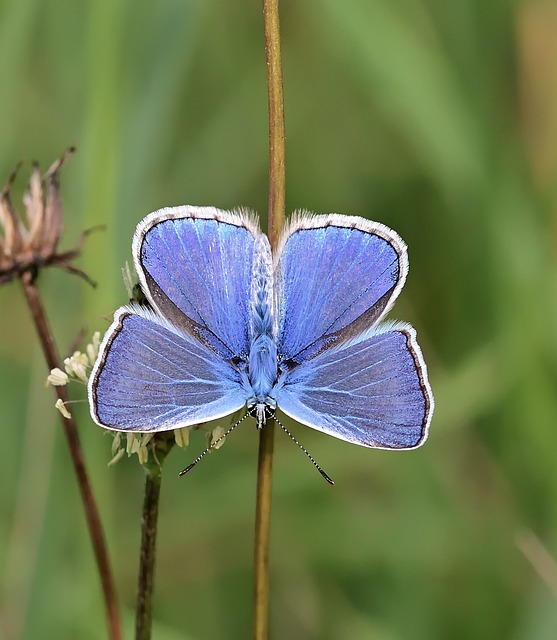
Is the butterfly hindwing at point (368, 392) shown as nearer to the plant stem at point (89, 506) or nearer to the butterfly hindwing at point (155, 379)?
the butterfly hindwing at point (155, 379)

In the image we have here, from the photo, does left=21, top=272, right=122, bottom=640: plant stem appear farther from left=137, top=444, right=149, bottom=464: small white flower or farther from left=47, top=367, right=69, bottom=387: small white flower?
left=137, top=444, right=149, bottom=464: small white flower

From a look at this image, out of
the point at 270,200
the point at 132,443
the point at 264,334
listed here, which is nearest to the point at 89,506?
the point at 132,443

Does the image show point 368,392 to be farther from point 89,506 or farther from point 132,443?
point 89,506

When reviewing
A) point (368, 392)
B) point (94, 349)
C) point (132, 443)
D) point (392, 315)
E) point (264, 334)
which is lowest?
point (132, 443)

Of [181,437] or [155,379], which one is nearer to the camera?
[181,437]

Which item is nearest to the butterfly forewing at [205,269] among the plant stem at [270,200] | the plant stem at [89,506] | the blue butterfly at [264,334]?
the blue butterfly at [264,334]

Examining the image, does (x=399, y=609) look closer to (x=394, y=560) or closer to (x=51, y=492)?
(x=394, y=560)

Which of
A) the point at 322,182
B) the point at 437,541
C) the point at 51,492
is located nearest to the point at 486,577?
the point at 437,541

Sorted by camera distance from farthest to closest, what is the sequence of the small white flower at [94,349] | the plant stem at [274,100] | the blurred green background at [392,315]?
the blurred green background at [392,315], the small white flower at [94,349], the plant stem at [274,100]
